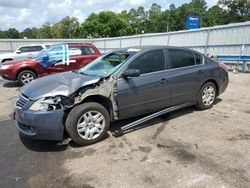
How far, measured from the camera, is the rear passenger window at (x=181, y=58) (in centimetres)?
509

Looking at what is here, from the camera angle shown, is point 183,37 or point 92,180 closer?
point 92,180

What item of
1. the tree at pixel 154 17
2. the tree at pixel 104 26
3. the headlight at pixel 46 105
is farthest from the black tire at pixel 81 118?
the tree at pixel 154 17

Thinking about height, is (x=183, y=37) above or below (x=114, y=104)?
above

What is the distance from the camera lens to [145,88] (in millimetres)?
4555

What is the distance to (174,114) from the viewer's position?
220 inches

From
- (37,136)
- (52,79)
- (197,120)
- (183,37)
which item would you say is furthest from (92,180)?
(183,37)

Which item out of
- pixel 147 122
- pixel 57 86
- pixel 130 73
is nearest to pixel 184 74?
pixel 147 122

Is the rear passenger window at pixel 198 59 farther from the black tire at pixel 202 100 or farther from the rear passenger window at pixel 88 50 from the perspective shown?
the rear passenger window at pixel 88 50

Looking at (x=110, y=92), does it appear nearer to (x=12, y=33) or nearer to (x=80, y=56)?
(x=80, y=56)

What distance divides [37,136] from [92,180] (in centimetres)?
126

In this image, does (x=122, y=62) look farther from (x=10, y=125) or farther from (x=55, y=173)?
(x=10, y=125)

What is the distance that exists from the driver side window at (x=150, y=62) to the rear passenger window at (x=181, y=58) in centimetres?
27

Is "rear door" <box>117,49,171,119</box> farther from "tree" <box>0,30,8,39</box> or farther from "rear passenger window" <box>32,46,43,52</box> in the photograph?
"tree" <box>0,30,8,39</box>

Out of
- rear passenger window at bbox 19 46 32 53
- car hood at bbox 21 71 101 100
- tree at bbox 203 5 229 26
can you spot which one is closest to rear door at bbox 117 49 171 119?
car hood at bbox 21 71 101 100
